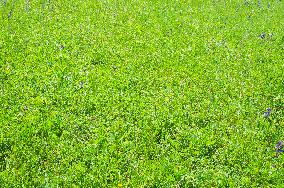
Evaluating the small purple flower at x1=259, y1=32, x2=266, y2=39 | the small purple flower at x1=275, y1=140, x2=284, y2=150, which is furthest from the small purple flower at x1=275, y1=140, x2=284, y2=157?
the small purple flower at x1=259, y1=32, x2=266, y2=39

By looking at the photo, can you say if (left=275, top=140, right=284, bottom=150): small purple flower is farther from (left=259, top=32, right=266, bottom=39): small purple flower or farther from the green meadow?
(left=259, top=32, right=266, bottom=39): small purple flower

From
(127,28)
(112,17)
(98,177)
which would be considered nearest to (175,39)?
(127,28)

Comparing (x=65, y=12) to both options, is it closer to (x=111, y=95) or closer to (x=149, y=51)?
(x=149, y=51)

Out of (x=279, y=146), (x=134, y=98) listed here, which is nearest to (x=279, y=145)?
(x=279, y=146)

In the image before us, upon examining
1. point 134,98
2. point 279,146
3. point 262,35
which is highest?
point 262,35

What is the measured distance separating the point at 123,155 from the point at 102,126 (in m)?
0.92

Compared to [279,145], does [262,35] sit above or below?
above

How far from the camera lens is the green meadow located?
6.27 m

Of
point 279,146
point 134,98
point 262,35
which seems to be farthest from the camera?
point 262,35

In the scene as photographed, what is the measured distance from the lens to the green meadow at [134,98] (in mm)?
6272

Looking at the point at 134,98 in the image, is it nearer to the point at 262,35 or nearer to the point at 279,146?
the point at 279,146

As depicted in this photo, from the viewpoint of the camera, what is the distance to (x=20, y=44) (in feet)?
32.1

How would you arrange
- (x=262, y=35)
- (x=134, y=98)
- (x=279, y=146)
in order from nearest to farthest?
1. (x=279, y=146)
2. (x=134, y=98)
3. (x=262, y=35)

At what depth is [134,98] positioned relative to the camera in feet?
26.7
